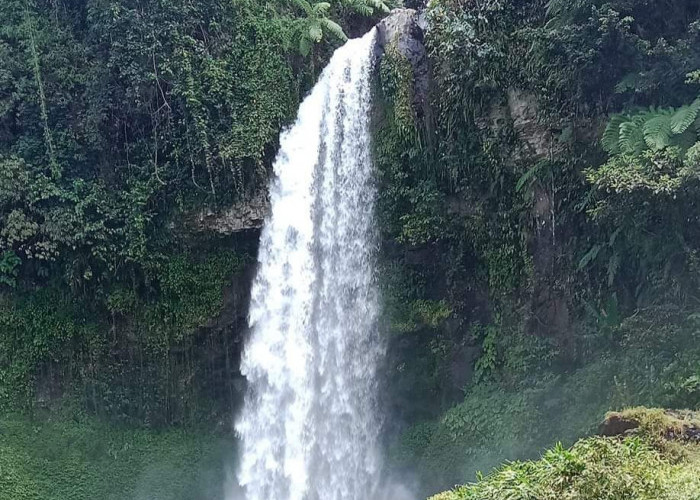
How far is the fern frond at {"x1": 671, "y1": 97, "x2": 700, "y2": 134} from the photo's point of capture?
8.95 m

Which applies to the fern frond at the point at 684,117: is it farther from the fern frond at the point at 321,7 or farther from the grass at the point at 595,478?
the fern frond at the point at 321,7

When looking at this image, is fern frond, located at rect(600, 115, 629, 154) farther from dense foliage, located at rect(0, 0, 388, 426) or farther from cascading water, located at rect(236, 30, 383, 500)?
dense foliage, located at rect(0, 0, 388, 426)

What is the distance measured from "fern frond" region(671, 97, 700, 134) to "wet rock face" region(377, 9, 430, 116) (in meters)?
4.95

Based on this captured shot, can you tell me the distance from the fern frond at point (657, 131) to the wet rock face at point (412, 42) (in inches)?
183

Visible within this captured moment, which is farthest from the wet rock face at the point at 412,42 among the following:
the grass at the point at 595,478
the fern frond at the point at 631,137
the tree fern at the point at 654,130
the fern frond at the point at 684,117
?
the grass at the point at 595,478

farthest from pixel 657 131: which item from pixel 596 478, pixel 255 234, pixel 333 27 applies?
pixel 255 234

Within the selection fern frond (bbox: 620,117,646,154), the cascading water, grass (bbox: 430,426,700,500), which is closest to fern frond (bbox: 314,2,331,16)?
the cascading water

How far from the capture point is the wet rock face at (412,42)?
1324 centimetres

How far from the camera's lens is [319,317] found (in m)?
13.3

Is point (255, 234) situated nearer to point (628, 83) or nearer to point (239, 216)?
point (239, 216)

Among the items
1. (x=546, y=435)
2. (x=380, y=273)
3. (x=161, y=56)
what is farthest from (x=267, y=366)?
(x=161, y=56)

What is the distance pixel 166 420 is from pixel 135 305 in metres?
2.46

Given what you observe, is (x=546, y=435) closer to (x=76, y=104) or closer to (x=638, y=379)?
(x=638, y=379)

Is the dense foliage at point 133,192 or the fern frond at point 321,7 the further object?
the fern frond at point 321,7
